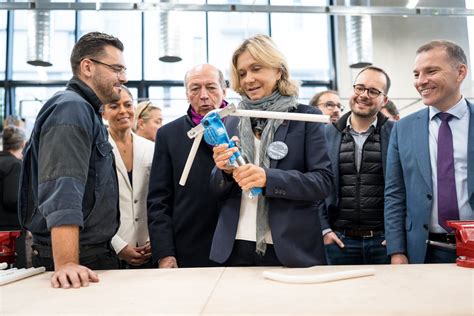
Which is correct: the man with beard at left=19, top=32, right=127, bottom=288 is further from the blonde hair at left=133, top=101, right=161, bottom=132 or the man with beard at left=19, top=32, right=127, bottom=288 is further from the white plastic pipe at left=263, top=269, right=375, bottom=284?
the blonde hair at left=133, top=101, right=161, bottom=132

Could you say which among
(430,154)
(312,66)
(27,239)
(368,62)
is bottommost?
(27,239)

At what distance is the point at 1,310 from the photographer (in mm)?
903

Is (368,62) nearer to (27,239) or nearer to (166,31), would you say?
(166,31)

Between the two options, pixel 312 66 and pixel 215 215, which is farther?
pixel 312 66

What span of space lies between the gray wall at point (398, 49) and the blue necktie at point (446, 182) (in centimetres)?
540

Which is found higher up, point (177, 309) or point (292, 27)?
point (292, 27)

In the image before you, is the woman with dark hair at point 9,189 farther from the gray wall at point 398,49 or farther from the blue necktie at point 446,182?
the gray wall at point 398,49

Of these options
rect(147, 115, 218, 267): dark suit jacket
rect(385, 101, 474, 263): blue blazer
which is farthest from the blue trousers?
rect(147, 115, 218, 267): dark suit jacket

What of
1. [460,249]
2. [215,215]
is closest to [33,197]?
[215,215]

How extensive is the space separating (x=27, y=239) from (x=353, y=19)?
4694 millimetres

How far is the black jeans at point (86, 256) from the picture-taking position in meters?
1.43

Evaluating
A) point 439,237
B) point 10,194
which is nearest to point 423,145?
point 439,237

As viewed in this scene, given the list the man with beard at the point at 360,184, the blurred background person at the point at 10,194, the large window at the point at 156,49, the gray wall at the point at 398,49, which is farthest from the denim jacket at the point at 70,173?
the gray wall at the point at 398,49

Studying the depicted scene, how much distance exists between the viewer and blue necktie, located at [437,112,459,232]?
1665 mm
